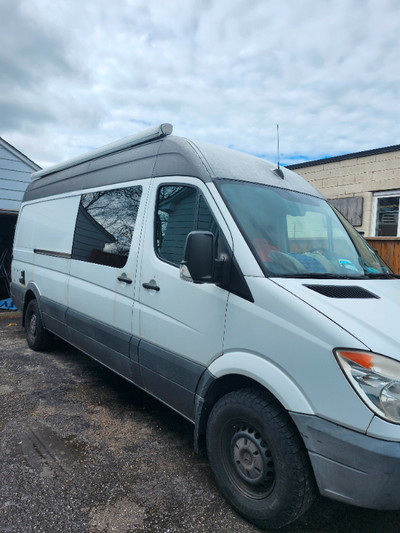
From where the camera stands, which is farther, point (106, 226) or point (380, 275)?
point (106, 226)

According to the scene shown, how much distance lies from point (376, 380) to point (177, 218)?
177cm

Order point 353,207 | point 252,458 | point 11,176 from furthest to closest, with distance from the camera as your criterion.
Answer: point 11,176 < point 353,207 < point 252,458

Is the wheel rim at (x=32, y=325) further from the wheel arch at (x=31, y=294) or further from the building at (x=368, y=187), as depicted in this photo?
the building at (x=368, y=187)

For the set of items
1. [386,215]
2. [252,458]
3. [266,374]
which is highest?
[386,215]

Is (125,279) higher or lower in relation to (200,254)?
lower

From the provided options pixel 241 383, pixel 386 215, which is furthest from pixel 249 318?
pixel 386 215

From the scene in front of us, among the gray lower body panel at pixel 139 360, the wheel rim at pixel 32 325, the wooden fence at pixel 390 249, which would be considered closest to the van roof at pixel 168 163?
the gray lower body panel at pixel 139 360

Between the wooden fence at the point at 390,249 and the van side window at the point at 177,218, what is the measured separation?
437 cm

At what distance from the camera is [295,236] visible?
2.79 meters

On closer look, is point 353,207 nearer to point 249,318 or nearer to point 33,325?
point 33,325

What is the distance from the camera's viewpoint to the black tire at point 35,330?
5.52m

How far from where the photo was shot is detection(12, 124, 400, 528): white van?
6.09 ft

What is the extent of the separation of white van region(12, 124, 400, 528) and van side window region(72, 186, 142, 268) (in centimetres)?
2

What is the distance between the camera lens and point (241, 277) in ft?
7.75
